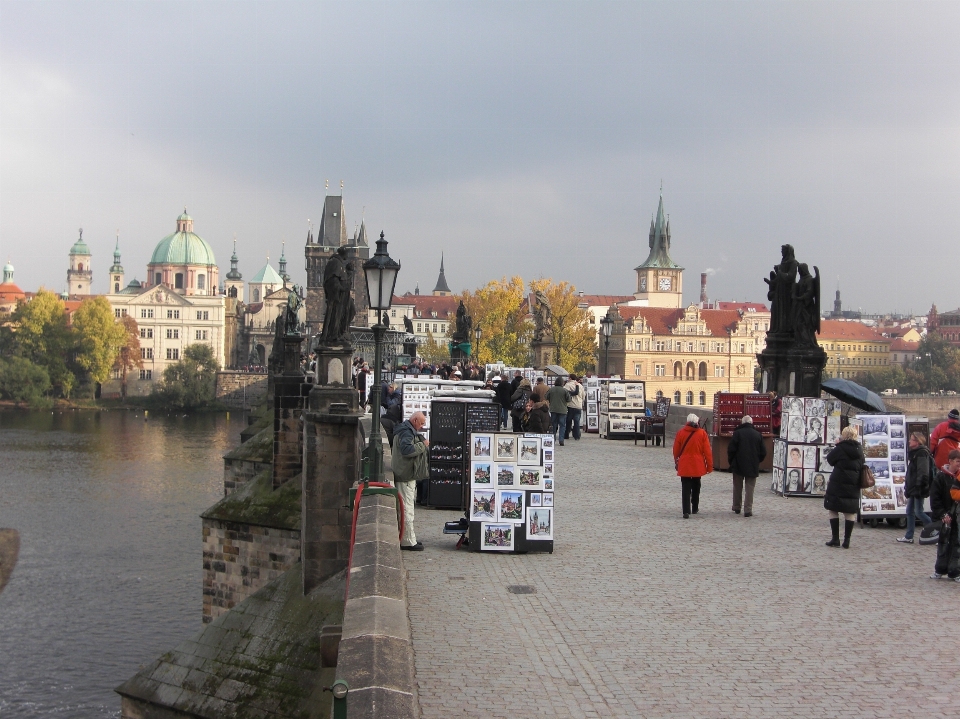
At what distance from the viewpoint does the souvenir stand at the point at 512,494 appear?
12.2m

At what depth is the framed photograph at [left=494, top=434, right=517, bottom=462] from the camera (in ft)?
40.1

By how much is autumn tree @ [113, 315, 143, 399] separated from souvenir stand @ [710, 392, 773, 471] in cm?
9918

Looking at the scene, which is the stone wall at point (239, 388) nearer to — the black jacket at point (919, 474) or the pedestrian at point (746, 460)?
the pedestrian at point (746, 460)

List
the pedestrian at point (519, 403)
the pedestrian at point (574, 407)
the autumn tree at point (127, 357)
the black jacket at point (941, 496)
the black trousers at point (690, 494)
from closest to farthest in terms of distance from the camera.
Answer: the black jacket at point (941, 496), the black trousers at point (690, 494), the pedestrian at point (519, 403), the pedestrian at point (574, 407), the autumn tree at point (127, 357)

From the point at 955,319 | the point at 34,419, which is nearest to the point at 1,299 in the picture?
the point at 34,419

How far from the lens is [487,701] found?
705 cm

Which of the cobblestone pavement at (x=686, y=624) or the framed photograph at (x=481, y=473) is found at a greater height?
the framed photograph at (x=481, y=473)

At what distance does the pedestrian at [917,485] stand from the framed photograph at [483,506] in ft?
16.6

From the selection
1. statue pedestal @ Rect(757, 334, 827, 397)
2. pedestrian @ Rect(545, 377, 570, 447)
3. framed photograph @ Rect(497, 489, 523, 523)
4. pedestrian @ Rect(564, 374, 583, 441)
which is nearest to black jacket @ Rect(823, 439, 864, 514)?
framed photograph @ Rect(497, 489, 523, 523)

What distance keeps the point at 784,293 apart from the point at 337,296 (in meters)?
8.94

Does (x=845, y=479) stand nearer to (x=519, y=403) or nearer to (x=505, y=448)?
(x=505, y=448)

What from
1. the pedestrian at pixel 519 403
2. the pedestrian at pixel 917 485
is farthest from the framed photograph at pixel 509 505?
the pedestrian at pixel 519 403

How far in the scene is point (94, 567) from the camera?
111 feet

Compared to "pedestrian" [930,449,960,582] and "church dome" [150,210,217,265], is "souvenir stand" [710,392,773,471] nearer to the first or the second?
"pedestrian" [930,449,960,582]
